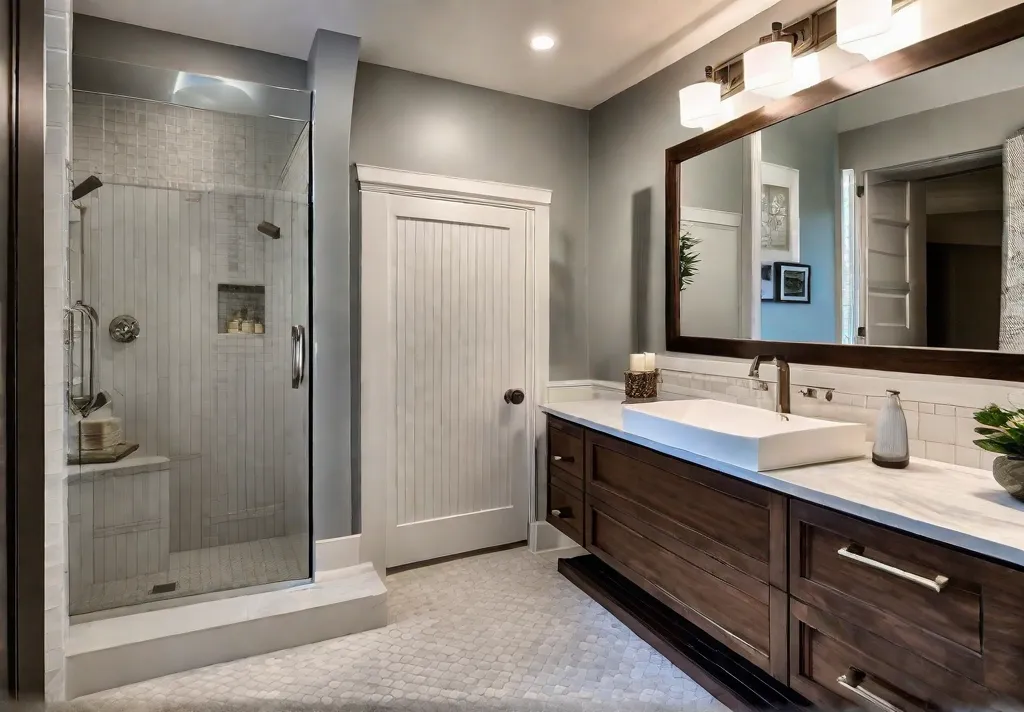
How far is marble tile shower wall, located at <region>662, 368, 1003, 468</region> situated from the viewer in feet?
5.28

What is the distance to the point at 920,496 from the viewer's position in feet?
4.43

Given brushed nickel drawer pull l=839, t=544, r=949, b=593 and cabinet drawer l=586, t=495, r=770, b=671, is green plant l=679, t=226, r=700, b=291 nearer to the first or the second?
cabinet drawer l=586, t=495, r=770, b=671

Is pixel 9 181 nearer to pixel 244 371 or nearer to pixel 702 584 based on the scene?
pixel 244 371

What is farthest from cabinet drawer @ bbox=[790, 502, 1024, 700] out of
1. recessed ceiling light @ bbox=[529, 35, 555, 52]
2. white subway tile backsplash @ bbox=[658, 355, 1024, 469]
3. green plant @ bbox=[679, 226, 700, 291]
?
recessed ceiling light @ bbox=[529, 35, 555, 52]

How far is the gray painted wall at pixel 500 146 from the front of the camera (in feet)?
8.87

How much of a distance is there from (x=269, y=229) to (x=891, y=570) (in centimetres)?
240

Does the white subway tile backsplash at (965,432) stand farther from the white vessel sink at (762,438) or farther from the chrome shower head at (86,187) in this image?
the chrome shower head at (86,187)

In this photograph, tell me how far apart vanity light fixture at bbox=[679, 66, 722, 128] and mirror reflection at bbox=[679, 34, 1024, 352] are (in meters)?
0.16

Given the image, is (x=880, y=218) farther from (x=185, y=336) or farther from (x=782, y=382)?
(x=185, y=336)

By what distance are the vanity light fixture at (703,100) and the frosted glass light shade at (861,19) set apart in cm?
58

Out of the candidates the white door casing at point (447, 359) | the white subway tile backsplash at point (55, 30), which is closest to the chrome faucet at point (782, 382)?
the white door casing at point (447, 359)

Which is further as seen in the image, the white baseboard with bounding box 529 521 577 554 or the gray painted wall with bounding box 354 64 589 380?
the white baseboard with bounding box 529 521 577 554

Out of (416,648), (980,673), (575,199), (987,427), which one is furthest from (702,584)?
(575,199)

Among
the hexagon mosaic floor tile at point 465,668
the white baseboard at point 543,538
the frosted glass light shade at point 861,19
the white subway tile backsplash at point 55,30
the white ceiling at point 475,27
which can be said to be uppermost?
the white ceiling at point 475,27
